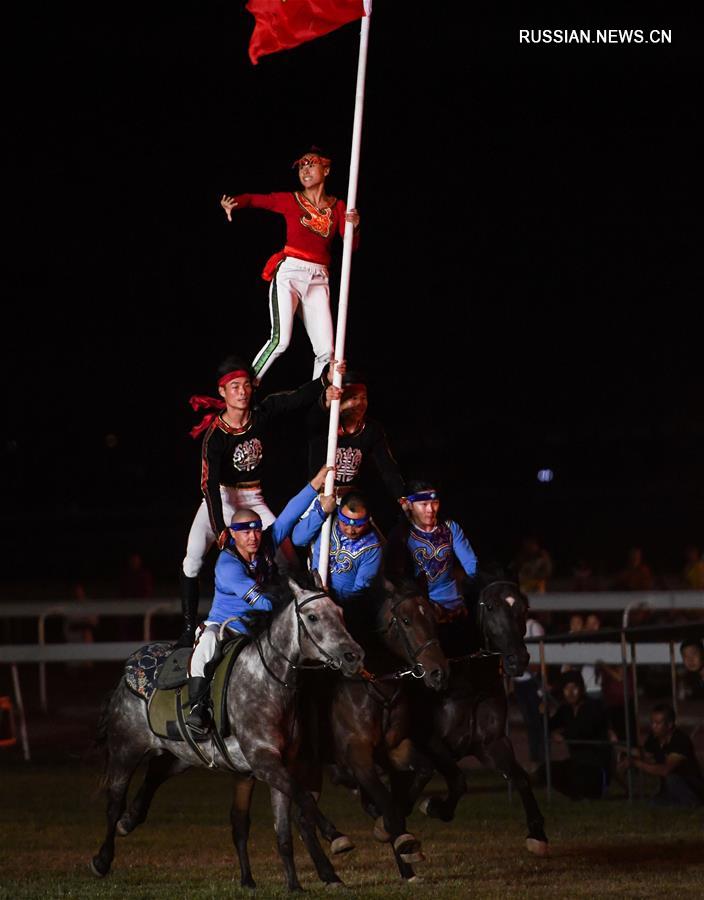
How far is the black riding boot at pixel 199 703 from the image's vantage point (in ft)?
31.3

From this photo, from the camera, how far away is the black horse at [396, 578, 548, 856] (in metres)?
10.3

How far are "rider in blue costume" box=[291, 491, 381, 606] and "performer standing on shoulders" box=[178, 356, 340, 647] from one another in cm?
44

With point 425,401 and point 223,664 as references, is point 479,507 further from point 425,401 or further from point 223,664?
point 223,664

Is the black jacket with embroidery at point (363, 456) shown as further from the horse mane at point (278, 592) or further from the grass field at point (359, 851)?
the grass field at point (359, 851)

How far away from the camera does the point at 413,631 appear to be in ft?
31.1

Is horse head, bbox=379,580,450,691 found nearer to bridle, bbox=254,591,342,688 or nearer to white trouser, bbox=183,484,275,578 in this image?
bridle, bbox=254,591,342,688

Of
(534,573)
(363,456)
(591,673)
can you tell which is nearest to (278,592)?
(363,456)

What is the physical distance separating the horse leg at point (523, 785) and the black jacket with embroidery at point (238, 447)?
2478mm

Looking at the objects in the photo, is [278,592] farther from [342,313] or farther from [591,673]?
[591,673]

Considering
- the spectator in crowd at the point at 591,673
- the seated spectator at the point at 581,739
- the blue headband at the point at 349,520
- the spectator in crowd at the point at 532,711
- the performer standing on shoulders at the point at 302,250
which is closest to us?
the blue headband at the point at 349,520

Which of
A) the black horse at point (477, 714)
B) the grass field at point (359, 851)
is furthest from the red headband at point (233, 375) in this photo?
the grass field at point (359, 851)

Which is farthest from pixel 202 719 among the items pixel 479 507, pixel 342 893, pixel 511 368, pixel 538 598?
pixel 511 368

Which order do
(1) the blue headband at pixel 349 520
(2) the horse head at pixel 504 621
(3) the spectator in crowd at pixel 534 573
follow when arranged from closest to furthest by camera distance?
1. (1) the blue headband at pixel 349 520
2. (2) the horse head at pixel 504 621
3. (3) the spectator in crowd at pixel 534 573

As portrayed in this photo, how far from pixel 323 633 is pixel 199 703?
1.15m
